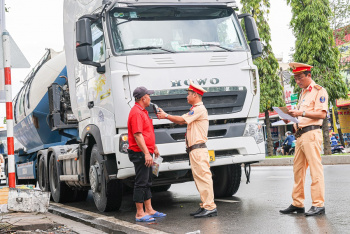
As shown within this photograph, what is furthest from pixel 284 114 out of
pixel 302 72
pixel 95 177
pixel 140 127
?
pixel 95 177

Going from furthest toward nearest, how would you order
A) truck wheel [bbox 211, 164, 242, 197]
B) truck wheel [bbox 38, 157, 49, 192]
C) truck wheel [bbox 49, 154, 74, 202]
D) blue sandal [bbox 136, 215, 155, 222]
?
truck wheel [bbox 38, 157, 49, 192], truck wheel [bbox 49, 154, 74, 202], truck wheel [bbox 211, 164, 242, 197], blue sandal [bbox 136, 215, 155, 222]

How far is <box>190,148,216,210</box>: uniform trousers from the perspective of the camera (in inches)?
270

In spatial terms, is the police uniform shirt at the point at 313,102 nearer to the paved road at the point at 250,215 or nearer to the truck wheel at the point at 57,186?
the paved road at the point at 250,215

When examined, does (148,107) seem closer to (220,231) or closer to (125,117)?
(125,117)

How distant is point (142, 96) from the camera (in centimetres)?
693

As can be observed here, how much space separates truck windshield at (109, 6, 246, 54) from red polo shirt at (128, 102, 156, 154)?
1.03 m

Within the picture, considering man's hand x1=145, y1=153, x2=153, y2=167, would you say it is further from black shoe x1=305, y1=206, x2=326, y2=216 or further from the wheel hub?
black shoe x1=305, y1=206, x2=326, y2=216

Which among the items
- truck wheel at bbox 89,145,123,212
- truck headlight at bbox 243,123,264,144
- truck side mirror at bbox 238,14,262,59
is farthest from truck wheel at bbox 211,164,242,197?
truck side mirror at bbox 238,14,262,59

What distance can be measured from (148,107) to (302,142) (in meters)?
2.20

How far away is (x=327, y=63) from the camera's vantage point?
22.3 m

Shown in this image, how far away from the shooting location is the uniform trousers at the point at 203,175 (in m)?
6.87

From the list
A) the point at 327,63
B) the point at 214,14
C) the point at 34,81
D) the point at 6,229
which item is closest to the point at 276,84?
the point at 327,63

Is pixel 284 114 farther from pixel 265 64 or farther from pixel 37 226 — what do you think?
pixel 265 64

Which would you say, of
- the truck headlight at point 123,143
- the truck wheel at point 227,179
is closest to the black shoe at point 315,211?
the truck headlight at point 123,143
